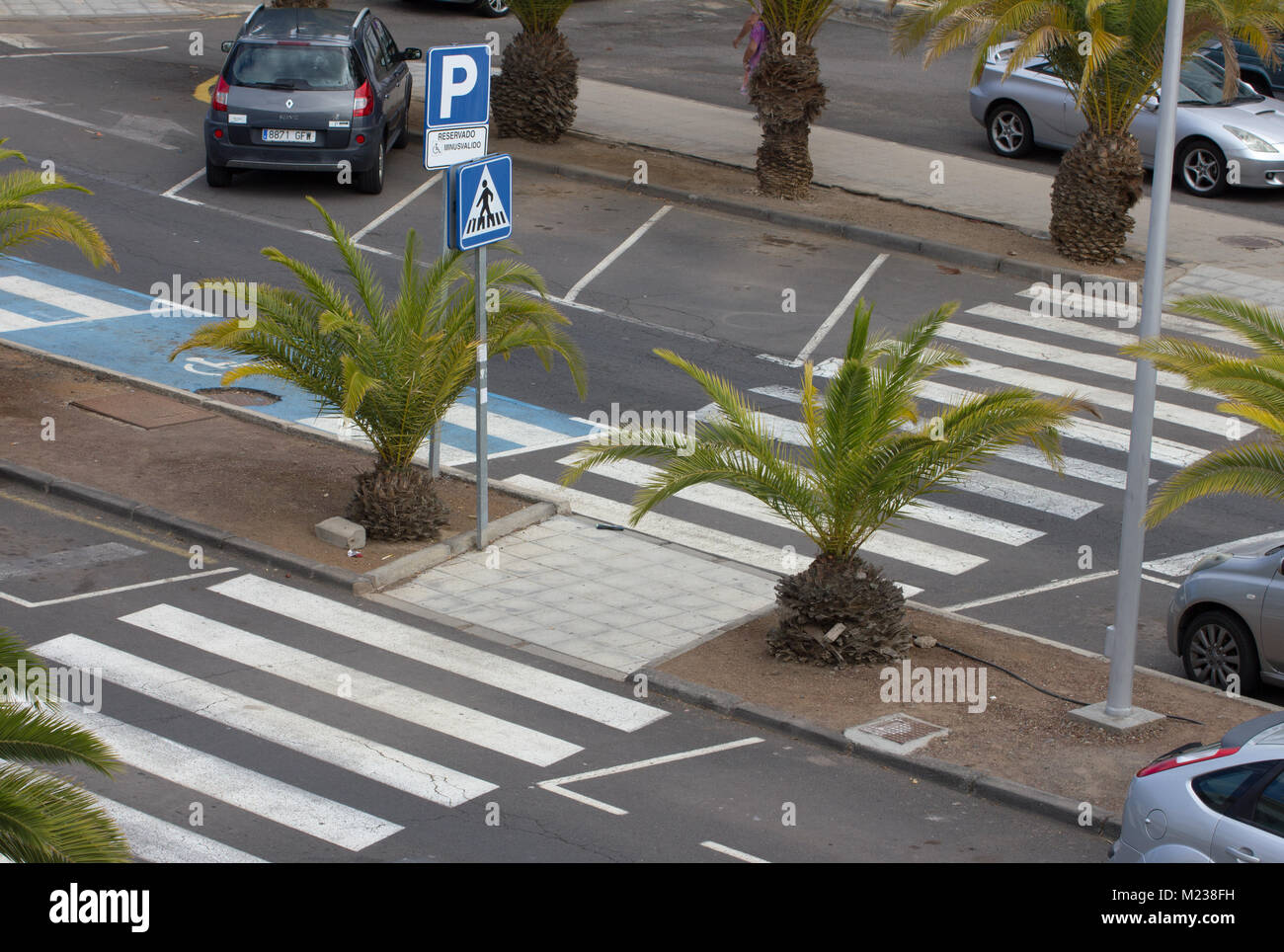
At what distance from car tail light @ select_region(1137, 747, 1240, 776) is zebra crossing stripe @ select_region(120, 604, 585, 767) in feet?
12.0

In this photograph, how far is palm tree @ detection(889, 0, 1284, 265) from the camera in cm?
2038

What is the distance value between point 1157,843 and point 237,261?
1491cm

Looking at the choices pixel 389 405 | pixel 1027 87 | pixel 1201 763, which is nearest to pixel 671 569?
pixel 389 405

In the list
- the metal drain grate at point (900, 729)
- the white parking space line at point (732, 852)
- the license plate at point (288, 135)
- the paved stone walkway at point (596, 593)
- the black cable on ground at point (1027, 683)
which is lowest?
the paved stone walkway at point (596, 593)

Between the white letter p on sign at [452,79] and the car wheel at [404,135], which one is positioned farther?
the car wheel at [404,135]

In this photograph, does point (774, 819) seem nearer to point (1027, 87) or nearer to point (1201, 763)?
point (1201, 763)

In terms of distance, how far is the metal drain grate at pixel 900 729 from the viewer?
1094 centimetres

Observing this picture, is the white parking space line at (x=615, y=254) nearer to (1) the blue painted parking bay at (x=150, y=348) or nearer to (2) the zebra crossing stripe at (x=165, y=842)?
(1) the blue painted parking bay at (x=150, y=348)

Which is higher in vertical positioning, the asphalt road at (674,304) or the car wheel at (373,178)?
the car wheel at (373,178)

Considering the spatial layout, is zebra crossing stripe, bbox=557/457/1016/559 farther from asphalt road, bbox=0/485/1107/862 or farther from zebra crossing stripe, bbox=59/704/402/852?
zebra crossing stripe, bbox=59/704/402/852

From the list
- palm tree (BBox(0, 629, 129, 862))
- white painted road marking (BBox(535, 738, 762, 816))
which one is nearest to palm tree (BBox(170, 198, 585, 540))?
white painted road marking (BBox(535, 738, 762, 816))

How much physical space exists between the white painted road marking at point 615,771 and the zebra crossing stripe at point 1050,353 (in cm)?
929

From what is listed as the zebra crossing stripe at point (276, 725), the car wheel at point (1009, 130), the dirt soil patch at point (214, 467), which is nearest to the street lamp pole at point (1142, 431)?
the zebra crossing stripe at point (276, 725)

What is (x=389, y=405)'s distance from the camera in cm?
1361
